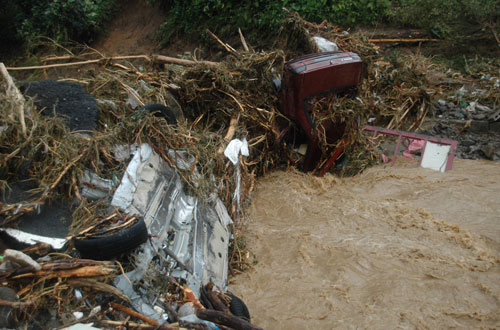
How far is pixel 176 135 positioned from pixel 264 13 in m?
6.25

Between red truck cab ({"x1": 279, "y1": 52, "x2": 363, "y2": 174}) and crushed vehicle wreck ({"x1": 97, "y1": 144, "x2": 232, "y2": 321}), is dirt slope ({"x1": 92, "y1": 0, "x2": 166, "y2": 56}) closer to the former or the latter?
red truck cab ({"x1": 279, "y1": 52, "x2": 363, "y2": 174})

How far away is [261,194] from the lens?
5.11 m

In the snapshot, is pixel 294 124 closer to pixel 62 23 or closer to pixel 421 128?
pixel 421 128

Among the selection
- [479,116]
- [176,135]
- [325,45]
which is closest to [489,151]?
[479,116]

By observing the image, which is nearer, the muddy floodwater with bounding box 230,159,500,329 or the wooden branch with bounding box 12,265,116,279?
the wooden branch with bounding box 12,265,116,279

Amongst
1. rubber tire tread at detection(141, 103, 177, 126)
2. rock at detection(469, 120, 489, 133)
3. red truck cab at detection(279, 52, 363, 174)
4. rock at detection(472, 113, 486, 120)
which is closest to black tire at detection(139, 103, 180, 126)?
rubber tire tread at detection(141, 103, 177, 126)

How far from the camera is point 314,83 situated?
15.7 feet

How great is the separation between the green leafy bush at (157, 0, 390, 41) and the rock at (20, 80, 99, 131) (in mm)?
5402

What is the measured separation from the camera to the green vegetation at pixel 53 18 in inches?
404

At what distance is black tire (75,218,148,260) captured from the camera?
8.15 ft

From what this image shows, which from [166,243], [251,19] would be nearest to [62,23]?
[251,19]

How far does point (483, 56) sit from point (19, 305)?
28.7 ft

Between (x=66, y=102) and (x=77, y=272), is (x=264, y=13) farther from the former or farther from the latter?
(x=77, y=272)

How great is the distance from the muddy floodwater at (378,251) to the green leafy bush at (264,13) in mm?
4846
